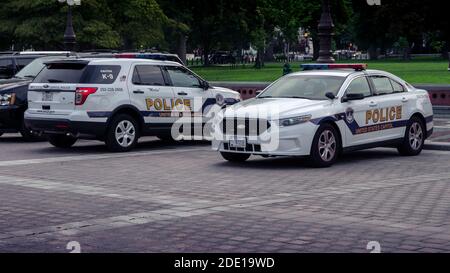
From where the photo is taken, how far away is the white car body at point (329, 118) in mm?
14211

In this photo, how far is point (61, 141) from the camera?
18016 mm

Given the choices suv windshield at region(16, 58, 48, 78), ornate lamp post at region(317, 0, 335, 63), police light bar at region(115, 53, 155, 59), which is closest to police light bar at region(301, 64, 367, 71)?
police light bar at region(115, 53, 155, 59)

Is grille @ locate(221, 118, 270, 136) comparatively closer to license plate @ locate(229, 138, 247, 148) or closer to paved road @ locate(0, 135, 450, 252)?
license plate @ locate(229, 138, 247, 148)

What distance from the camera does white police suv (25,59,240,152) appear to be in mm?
16609

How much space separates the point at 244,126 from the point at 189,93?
3941 mm

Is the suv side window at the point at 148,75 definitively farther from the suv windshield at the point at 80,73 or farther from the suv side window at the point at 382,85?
the suv side window at the point at 382,85

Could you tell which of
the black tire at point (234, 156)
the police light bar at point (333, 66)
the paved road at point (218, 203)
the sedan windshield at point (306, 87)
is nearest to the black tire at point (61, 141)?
the paved road at point (218, 203)

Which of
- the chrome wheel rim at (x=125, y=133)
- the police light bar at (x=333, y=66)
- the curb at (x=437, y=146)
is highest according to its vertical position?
the police light bar at (x=333, y=66)

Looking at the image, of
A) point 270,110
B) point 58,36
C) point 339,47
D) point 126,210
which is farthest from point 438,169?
point 339,47

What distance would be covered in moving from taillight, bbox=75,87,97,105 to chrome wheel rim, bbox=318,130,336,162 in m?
4.47

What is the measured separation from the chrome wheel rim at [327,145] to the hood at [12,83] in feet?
25.1

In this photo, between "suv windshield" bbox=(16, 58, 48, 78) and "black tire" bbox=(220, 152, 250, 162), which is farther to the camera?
"suv windshield" bbox=(16, 58, 48, 78)

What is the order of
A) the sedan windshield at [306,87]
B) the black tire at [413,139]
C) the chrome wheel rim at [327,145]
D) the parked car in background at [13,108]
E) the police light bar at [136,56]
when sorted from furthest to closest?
the parked car in background at [13,108] → the police light bar at [136,56] → the black tire at [413,139] → the sedan windshield at [306,87] → the chrome wheel rim at [327,145]

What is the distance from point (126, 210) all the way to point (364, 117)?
249 inches
